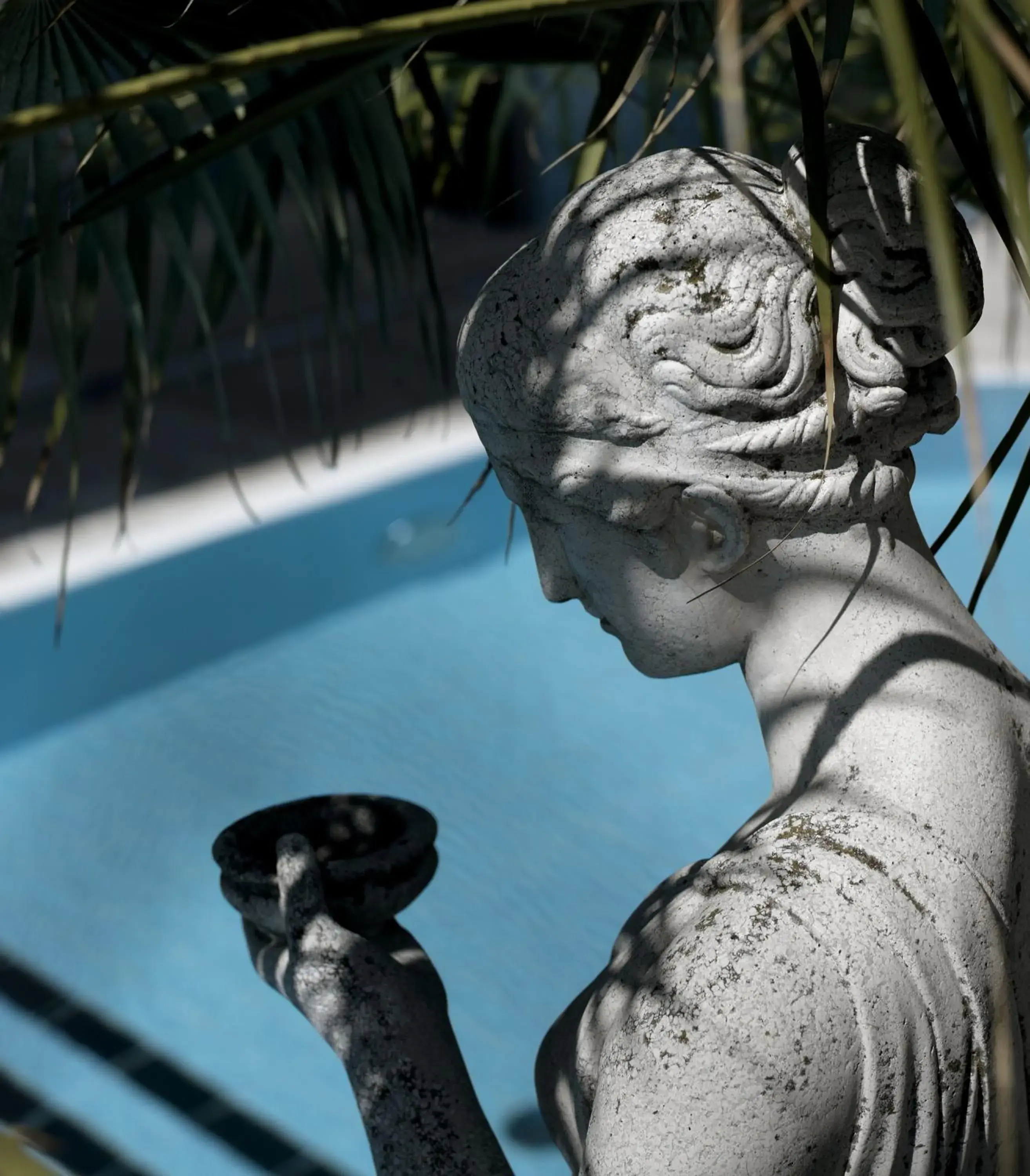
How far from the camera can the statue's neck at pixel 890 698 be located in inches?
32.6

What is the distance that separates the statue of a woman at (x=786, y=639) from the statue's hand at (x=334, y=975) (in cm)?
13

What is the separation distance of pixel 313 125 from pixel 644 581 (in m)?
0.79

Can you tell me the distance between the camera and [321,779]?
338cm

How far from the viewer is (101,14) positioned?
127 cm

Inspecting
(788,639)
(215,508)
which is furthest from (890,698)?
(215,508)

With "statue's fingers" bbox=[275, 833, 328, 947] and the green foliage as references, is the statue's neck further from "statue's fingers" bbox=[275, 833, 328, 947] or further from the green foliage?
"statue's fingers" bbox=[275, 833, 328, 947]

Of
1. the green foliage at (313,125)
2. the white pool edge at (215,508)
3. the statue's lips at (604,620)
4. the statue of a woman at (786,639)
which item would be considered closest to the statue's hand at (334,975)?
the statue of a woman at (786,639)

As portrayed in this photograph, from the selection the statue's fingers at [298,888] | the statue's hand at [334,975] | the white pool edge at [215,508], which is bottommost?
the white pool edge at [215,508]

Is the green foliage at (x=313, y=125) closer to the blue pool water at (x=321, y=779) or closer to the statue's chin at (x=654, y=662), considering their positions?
the statue's chin at (x=654, y=662)

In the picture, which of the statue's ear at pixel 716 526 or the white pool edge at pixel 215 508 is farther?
the white pool edge at pixel 215 508

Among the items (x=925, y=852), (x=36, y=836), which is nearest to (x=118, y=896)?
(x=36, y=836)

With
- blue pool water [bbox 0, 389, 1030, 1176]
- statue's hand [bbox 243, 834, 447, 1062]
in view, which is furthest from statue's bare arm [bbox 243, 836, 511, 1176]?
blue pool water [bbox 0, 389, 1030, 1176]

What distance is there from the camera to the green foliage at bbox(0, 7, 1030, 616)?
78 cm

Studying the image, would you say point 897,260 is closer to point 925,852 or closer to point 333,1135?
point 925,852
